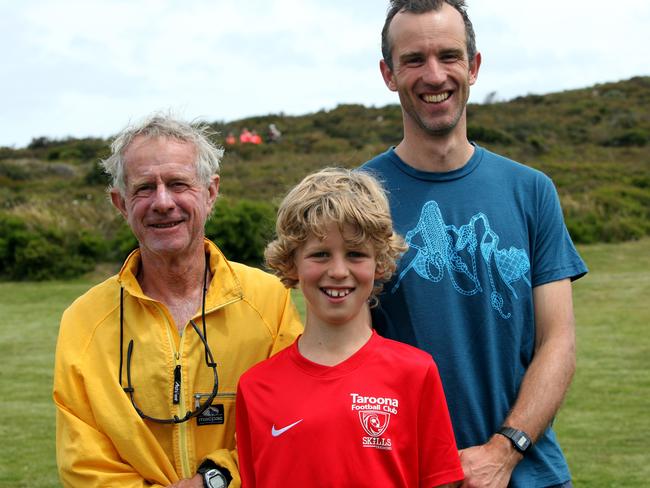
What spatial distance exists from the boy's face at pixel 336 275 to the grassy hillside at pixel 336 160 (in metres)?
8.02

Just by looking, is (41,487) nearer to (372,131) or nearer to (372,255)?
(372,255)

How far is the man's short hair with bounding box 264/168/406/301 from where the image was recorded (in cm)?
279

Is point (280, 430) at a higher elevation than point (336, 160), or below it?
below

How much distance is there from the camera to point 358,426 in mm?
2672

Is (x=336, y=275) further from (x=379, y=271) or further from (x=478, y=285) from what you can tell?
(x=478, y=285)

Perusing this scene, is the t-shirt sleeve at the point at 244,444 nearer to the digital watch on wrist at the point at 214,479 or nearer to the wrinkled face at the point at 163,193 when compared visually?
the digital watch on wrist at the point at 214,479

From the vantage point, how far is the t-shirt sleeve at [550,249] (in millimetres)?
3010

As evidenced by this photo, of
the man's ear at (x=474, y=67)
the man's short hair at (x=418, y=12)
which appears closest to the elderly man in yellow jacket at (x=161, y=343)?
the man's short hair at (x=418, y=12)

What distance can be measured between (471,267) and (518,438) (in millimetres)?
547

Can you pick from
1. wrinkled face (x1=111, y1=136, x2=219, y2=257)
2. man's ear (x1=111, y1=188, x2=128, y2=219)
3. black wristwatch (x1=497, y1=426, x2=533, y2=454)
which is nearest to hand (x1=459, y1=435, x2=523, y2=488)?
black wristwatch (x1=497, y1=426, x2=533, y2=454)

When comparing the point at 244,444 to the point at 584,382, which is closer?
the point at 244,444

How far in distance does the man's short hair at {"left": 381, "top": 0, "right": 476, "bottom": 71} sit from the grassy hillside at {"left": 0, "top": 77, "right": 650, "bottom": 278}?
759cm

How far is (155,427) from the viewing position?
312 centimetres

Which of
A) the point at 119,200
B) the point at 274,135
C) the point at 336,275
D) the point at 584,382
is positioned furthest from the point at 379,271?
the point at 274,135
